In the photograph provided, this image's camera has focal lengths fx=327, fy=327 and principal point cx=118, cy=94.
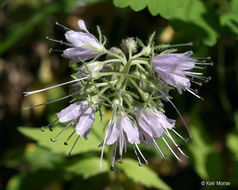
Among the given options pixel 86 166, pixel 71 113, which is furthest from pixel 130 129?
pixel 86 166

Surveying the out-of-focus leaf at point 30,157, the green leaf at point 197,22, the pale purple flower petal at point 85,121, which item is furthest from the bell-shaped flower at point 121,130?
the out-of-focus leaf at point 30,157

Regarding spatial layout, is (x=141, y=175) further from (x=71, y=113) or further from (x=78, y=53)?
(x=78, y=53)

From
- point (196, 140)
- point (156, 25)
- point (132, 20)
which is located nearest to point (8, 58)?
point (132, 20)

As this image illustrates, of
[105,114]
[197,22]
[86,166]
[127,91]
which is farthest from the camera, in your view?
[105,114]

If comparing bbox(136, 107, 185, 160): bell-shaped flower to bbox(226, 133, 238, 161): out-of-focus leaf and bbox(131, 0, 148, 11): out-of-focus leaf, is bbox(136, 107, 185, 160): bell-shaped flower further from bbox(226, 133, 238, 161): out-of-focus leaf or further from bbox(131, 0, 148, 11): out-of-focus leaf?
bbox(226, 133, 238, 161): out-of-focus leaf

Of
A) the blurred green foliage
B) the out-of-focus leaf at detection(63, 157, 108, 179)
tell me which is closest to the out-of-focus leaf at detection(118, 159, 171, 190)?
the blurred green foliage

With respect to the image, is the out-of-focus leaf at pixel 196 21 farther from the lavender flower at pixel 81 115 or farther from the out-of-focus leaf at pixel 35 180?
the out-of-focus leaf at pixel 35 180

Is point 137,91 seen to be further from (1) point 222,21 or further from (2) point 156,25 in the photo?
(2) point 156,25
